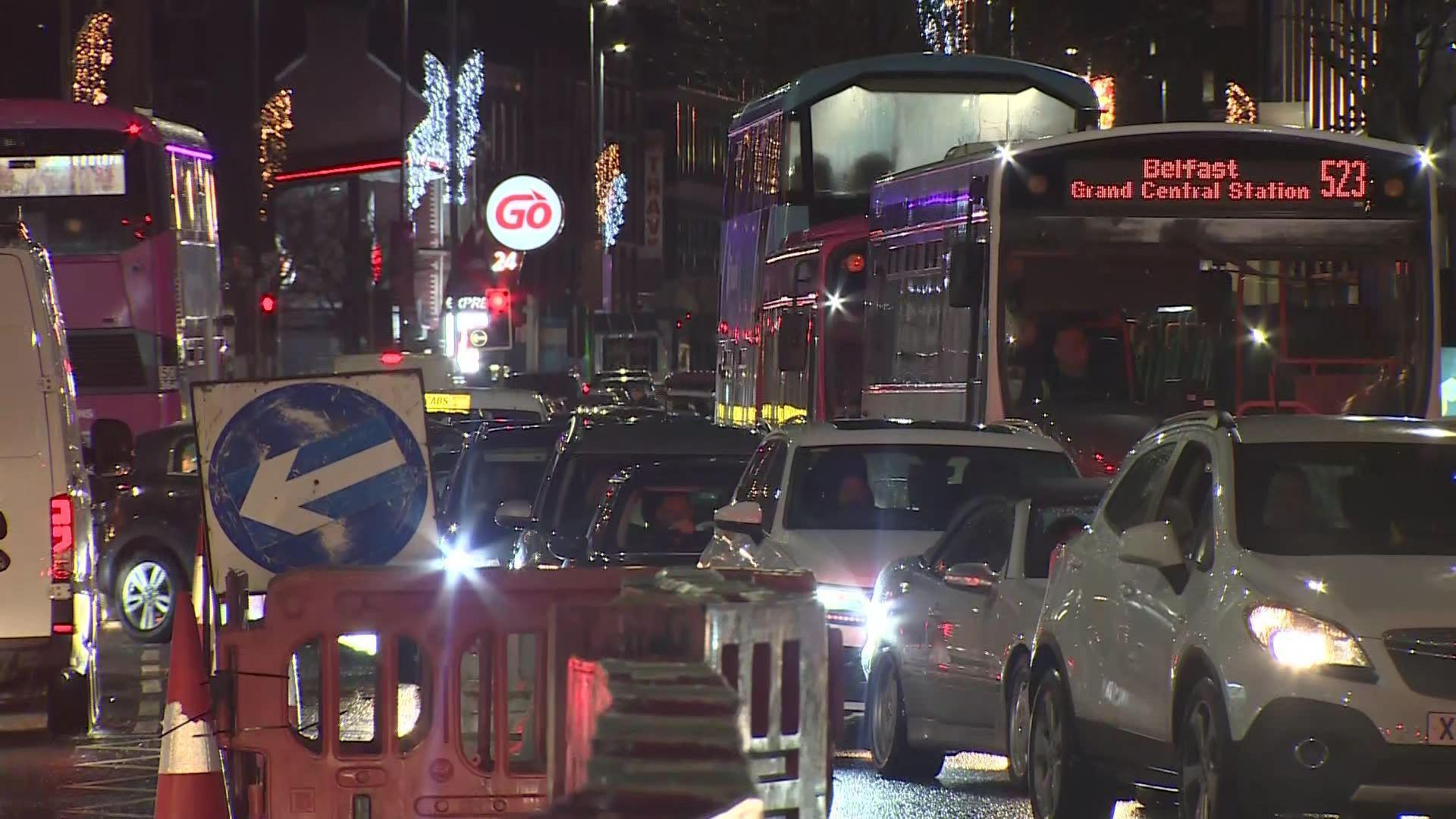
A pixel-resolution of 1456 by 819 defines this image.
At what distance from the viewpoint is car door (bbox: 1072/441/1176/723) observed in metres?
9.89

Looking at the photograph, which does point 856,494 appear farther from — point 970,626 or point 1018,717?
point 1018,717

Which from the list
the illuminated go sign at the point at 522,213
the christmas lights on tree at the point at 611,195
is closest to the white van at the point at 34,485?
the illuminated go sign at the point at 522,213

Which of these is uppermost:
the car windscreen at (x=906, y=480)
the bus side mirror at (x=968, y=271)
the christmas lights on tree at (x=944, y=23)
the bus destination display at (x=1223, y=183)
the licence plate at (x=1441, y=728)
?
the christmas lights on tree at (x=944, y=23)

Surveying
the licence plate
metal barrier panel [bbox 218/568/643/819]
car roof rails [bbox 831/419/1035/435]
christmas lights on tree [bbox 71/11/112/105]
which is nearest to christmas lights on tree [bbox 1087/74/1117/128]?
christmas lights on tree [bbox 71/11/112/105]

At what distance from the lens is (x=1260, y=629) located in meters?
8.65

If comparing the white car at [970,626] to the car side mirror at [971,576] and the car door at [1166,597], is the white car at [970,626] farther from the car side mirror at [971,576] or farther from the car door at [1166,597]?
the car door at [1166,597]

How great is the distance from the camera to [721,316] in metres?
30.4

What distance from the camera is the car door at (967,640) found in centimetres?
1190

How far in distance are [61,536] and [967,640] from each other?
4330 mm

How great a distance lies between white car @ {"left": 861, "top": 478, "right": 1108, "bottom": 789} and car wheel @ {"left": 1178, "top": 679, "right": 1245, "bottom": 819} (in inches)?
85.1

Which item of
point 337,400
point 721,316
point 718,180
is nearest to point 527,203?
point 721,316

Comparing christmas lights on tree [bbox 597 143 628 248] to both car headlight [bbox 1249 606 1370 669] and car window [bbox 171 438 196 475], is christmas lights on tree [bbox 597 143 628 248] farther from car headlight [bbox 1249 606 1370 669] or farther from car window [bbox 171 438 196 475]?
car headlight [bbox 1249 606 1370 669]

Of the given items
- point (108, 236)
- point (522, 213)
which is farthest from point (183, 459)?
point (522, 213)

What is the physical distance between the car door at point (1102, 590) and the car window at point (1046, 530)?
128 cm
